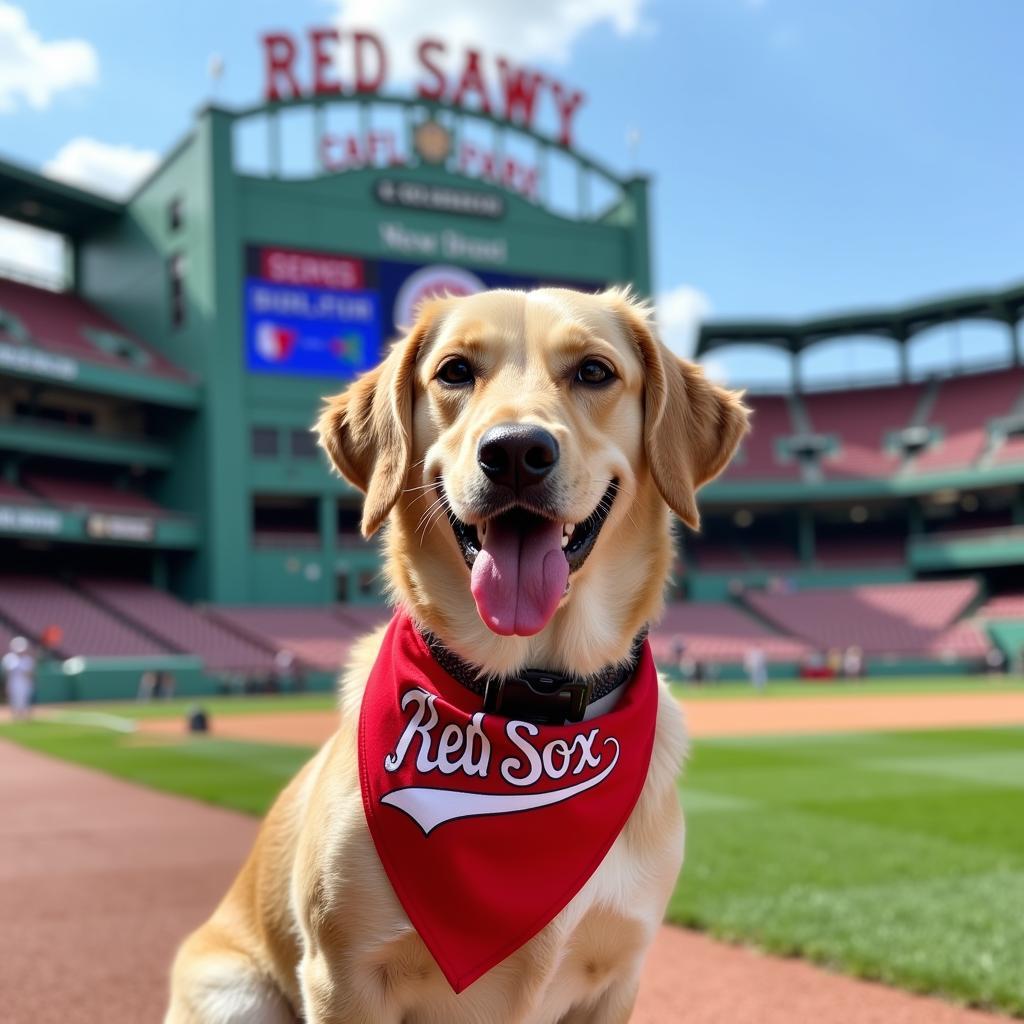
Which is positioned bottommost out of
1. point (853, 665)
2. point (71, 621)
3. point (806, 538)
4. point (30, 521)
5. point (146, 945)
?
point (853, 665)

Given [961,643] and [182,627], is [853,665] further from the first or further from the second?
[182,627]

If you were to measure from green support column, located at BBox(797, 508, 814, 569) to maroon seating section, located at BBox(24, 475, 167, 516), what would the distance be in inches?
1247

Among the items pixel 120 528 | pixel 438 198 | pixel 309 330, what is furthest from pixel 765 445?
pixel 120 528

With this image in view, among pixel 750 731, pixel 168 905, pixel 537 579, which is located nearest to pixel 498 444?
pixel 537 579

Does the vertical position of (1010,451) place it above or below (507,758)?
above

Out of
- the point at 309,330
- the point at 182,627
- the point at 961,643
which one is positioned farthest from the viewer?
the point at 961,643

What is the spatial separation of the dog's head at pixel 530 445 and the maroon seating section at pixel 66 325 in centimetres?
3965

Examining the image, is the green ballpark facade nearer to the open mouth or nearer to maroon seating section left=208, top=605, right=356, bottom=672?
maroon seating section left=208, top=605, right=356, bottom=672

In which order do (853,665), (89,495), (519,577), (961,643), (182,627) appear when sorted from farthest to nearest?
(961,643), (853,665), (89,495), (182,627), (519,577)

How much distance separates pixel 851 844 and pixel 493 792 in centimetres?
600

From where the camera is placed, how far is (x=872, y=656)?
45031 millimetres

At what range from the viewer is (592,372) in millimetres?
3238

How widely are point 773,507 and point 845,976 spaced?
5274 centimetres

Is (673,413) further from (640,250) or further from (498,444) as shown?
(640,250)
